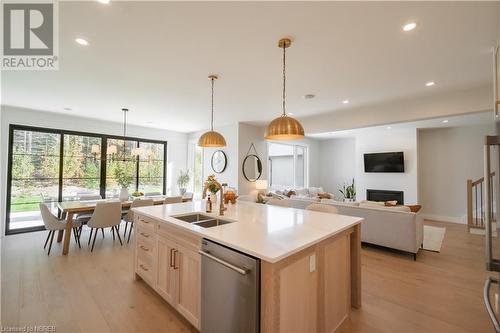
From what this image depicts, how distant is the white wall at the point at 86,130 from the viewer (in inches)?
184

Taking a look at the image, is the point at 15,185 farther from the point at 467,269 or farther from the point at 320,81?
the point at 467,269

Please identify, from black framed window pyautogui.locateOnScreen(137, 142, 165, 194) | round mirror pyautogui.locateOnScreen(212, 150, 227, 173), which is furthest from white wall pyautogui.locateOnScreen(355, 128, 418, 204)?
black framed window pyautogui.locateOnScreen(137, 142, 165, 194)

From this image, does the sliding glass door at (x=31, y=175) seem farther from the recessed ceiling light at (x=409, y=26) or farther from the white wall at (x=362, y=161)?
the white wall at (x=362, y=161)

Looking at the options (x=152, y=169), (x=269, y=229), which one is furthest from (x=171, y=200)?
(x=269, y=229)

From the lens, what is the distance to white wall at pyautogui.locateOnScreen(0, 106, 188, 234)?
15.3 ft

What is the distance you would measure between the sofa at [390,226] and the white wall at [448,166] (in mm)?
3575

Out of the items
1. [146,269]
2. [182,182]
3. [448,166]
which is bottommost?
[146,269]

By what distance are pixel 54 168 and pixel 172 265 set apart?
5.10 metres

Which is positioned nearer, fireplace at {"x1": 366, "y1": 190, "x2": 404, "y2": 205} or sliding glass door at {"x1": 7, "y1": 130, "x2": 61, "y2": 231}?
sliding glass door at {"x1": 7, "y1": 130, "x2": 61, "y2": 231}

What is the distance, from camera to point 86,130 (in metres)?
5.73

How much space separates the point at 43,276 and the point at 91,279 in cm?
67

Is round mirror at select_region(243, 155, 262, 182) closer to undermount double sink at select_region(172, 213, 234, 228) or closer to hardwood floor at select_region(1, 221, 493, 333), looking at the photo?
hardwood floor at select_region(1, 221, 493, 333)

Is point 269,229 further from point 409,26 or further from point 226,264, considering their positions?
point 409,26

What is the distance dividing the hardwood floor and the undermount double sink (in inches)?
35.2
